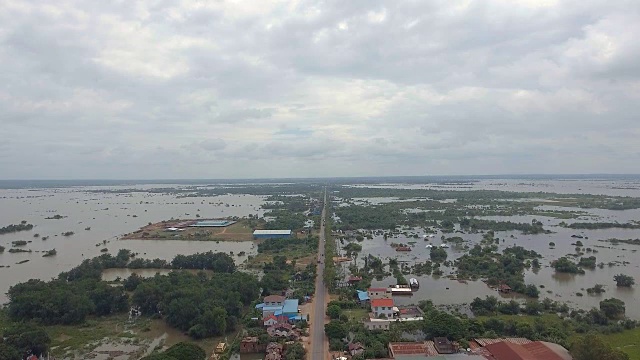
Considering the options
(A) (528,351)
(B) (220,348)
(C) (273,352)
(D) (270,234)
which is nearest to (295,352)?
(C) (273,352)

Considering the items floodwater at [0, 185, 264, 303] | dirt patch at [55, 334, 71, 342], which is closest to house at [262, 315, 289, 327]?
dirt patch at [55, 334, 71, 342]

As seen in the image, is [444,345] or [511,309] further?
[511,309]

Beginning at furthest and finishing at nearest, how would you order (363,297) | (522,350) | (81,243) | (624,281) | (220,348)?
(81,243), (624,281), (363,297), (220,348), (522,350)

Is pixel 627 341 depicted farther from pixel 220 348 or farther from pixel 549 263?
pixel 220 348

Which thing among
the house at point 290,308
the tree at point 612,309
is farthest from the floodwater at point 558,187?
the house at point 290,308

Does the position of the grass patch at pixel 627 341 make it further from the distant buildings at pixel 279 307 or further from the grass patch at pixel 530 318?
the distant buildings at pixel 279 307

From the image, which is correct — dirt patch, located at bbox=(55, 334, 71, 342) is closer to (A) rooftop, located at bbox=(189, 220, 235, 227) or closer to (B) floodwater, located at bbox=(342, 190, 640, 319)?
(B) floodwater, located at bbox=(342, 190, 640, 319)
